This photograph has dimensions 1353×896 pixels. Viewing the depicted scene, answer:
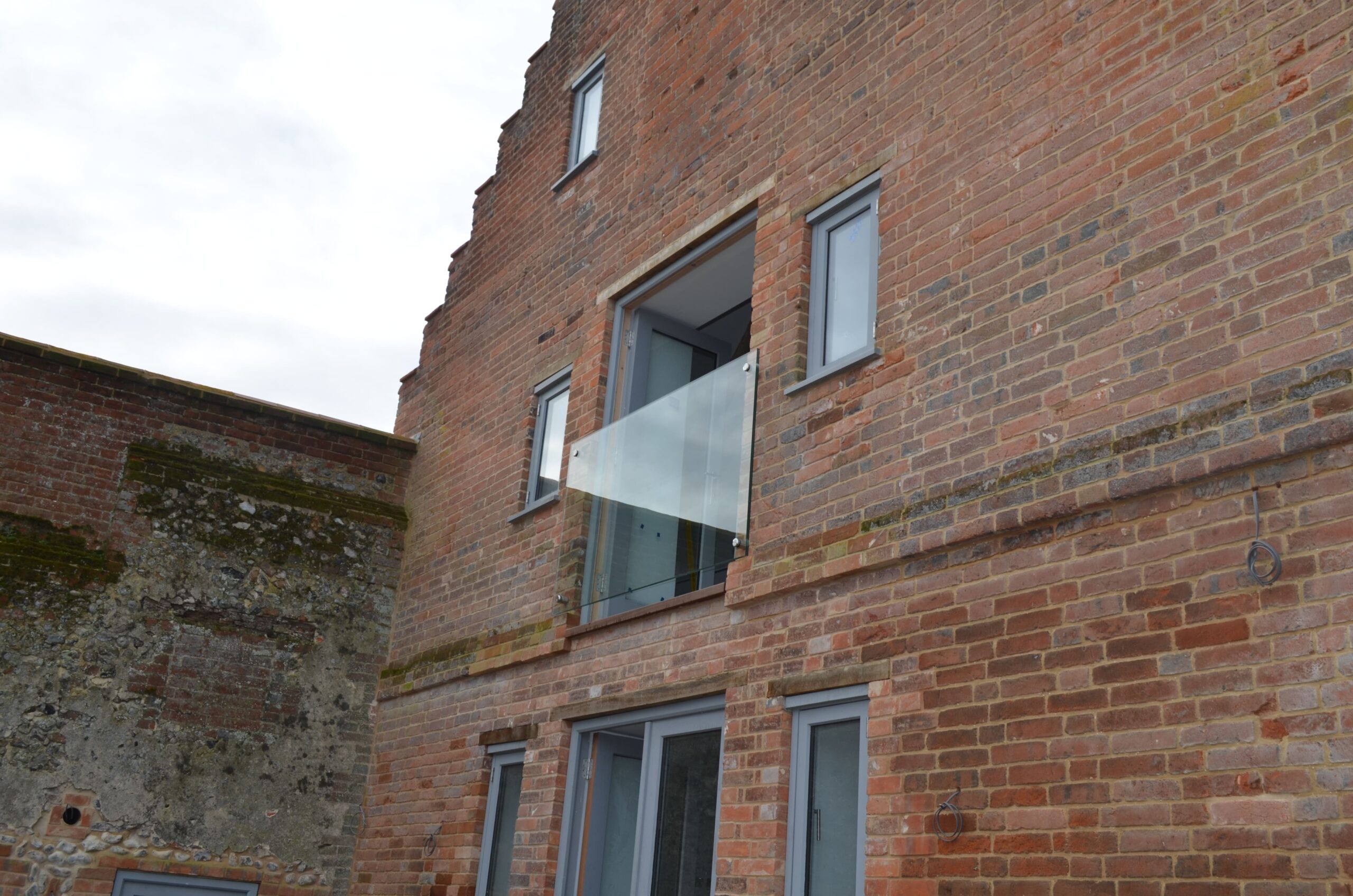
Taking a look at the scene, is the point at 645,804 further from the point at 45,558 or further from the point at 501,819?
the point at 45,558

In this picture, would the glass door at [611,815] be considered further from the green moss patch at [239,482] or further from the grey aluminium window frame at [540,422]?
the green moss patch at [239,482]

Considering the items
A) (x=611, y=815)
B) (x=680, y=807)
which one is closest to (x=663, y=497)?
(x=680, y=807)

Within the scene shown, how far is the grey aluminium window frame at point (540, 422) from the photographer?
958cm

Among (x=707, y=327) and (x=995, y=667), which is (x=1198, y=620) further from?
(x=707, y=327)

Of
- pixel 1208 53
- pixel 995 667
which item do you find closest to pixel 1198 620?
pixel 995 667

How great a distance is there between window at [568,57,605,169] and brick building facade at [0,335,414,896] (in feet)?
11.7

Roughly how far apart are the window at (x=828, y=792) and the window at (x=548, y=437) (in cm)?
386

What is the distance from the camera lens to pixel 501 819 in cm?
860

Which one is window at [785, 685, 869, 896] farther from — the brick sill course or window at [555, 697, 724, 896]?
the brick sill course

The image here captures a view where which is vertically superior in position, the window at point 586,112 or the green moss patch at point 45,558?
the window at point 586,112

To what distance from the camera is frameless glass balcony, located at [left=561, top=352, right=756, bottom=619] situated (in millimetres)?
7156

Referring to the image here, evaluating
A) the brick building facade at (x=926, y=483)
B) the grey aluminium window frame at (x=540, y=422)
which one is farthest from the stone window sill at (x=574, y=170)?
the grey aluminium window frame at (x=540, y=422)

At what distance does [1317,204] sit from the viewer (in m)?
4.47

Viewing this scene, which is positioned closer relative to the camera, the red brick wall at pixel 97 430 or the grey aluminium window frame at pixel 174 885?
the grey aluminium window frame at pixel 174 885
